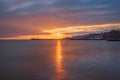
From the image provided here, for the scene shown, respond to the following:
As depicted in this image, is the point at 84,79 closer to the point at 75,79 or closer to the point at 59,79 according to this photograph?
the point at 75,79

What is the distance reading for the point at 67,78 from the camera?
61.8ft

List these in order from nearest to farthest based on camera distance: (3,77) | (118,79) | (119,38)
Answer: (118,79) → (3,77) → (119,38)

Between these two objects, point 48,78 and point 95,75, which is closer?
point 48,78

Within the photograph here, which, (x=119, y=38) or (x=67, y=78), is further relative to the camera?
(x=119, y=38)

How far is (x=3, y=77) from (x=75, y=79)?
6408 mm

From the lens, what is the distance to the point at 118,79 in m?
18.0

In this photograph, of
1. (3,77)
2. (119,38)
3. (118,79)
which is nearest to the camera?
(118,79)

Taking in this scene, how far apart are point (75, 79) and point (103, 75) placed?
3.11 meters

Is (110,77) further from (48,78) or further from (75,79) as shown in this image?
(48,78)

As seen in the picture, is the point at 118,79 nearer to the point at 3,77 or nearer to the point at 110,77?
the point at 110,77

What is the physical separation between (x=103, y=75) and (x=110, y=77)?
1.12 m

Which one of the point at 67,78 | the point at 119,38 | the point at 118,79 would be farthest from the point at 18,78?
the point at 119,38

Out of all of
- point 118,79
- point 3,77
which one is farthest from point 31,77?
point 118,79

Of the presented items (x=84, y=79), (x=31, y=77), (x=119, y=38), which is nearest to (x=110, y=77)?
(x=84, y=79)
